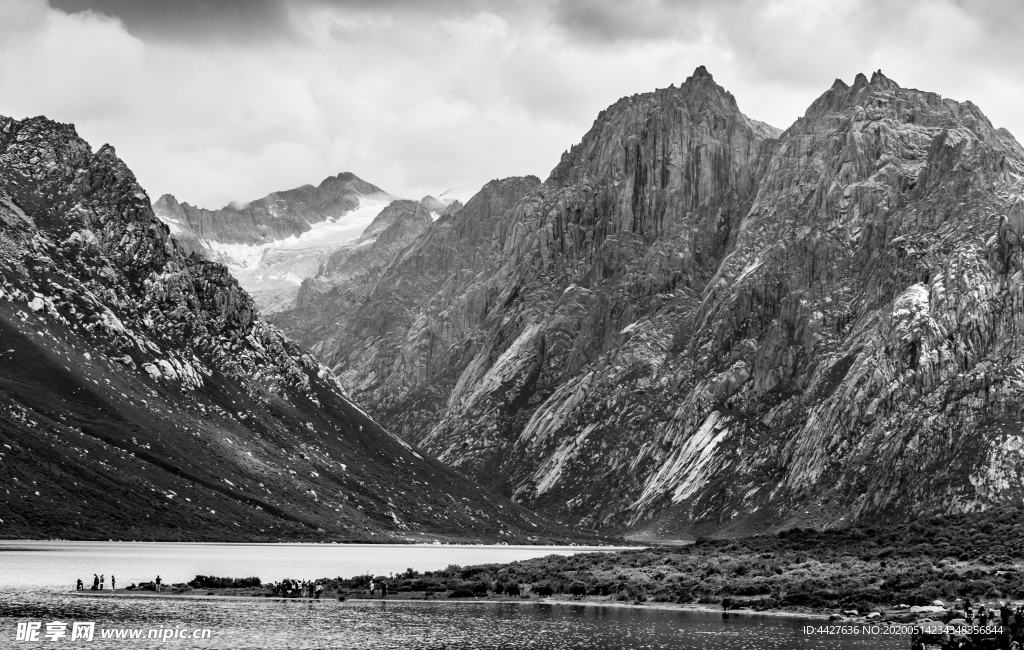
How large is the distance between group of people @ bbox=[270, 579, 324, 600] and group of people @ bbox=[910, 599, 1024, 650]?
5890 centimetres

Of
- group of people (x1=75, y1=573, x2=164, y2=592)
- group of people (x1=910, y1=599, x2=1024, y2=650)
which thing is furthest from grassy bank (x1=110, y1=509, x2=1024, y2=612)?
group of people (x1=910, y1=599, x2=1024, y2=650)

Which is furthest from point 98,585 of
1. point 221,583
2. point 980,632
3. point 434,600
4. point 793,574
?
point 980,632

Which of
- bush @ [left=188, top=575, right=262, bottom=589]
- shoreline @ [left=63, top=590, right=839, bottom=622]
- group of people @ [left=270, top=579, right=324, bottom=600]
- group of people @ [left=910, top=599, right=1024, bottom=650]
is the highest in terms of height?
bush @ [left=188, top=575, right=262, bottom=589]

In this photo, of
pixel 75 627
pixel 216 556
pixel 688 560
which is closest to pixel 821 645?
pixel 75 627

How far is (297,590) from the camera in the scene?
395 feet

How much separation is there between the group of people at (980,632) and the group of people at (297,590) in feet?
193

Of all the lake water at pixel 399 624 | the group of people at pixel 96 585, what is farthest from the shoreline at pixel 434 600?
the group of people at pixel 96 585

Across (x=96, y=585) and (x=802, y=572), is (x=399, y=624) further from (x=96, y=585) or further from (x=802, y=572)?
(x=802, y=572)

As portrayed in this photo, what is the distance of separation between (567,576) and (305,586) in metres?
28.4

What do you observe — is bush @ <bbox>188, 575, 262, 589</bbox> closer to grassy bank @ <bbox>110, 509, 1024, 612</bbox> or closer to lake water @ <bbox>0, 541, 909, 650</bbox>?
grassy bank @ <bbox>110, 509, 1024, 612</bbox>

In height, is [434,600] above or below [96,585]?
below

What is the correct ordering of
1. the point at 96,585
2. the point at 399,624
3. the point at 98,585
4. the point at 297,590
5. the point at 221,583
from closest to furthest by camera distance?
the point at 399,624 < the point at 96,585 < the point at 297,590 < the point at 98,585 < the point at 221,583

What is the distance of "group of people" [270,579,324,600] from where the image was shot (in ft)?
388

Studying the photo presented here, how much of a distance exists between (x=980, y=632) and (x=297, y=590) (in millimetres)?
66425
